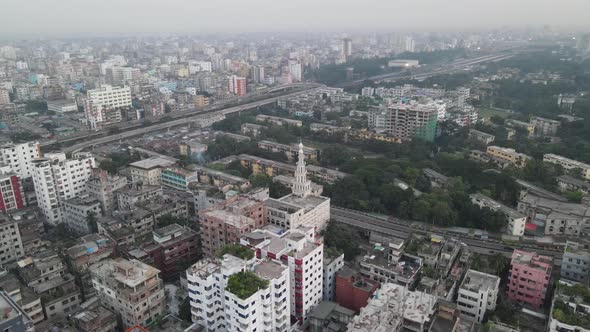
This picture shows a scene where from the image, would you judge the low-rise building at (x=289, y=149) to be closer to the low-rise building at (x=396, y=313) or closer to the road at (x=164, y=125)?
the road at (x=164, y=125)

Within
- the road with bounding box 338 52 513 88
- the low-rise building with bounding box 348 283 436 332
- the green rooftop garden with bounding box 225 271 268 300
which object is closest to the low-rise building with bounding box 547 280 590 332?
the low-rise building with bounding box 348 283 436 332

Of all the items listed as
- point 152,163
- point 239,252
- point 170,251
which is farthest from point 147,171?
point 239,252

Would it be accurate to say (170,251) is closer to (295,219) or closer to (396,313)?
(295,219)

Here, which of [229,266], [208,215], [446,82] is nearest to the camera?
Answer: [229,266]

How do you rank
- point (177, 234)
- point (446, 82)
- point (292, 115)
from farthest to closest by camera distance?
point (446, 82) → point (292, 115) → point (177, 234)

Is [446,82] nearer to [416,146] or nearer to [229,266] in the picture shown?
[416,146]

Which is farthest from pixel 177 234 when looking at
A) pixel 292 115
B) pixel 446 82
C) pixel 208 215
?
pixel 446 82

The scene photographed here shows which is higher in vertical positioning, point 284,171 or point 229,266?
point 229,266

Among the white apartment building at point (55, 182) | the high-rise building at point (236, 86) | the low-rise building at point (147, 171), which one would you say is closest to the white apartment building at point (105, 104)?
the high-rise building at point (236, 86)
